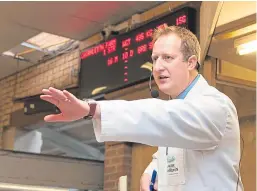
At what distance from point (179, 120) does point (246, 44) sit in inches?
70.7

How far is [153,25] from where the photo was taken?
3.44 m

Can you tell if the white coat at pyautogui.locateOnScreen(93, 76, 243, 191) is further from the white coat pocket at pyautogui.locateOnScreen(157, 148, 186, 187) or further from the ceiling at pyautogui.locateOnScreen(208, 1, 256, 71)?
the ceiling at pyautogui.locateOnScreen(208, 1, 256, 71)

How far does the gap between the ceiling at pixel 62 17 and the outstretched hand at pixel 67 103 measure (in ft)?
8.69

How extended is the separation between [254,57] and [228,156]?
1751mm

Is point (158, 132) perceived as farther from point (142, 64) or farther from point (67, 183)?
point (67, 183)

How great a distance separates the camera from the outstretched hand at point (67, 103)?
1072mm

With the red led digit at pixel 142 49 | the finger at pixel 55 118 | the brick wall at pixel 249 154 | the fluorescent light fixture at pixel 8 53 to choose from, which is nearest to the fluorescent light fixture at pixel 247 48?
the brick wall at pixel 249 154

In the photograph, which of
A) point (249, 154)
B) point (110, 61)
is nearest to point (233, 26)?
point (249, 154)

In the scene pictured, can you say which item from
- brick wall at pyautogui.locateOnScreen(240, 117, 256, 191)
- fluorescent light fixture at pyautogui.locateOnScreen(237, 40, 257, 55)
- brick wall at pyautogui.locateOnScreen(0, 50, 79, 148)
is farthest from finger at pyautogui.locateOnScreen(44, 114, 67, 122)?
brick wall at pyautogui.locateOnScreen(0, 50, 79, 148)

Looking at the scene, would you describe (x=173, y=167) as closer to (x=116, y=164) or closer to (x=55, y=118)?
(x=55, y=118)

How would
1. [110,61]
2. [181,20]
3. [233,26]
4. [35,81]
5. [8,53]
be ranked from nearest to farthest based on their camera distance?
[233,26]
[181,20]
[110,61]
[8,53]
[35,81]

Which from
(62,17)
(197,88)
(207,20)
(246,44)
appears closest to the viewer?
(197,88)

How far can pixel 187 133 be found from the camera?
1.15 metres

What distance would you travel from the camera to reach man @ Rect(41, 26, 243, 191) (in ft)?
3.66
